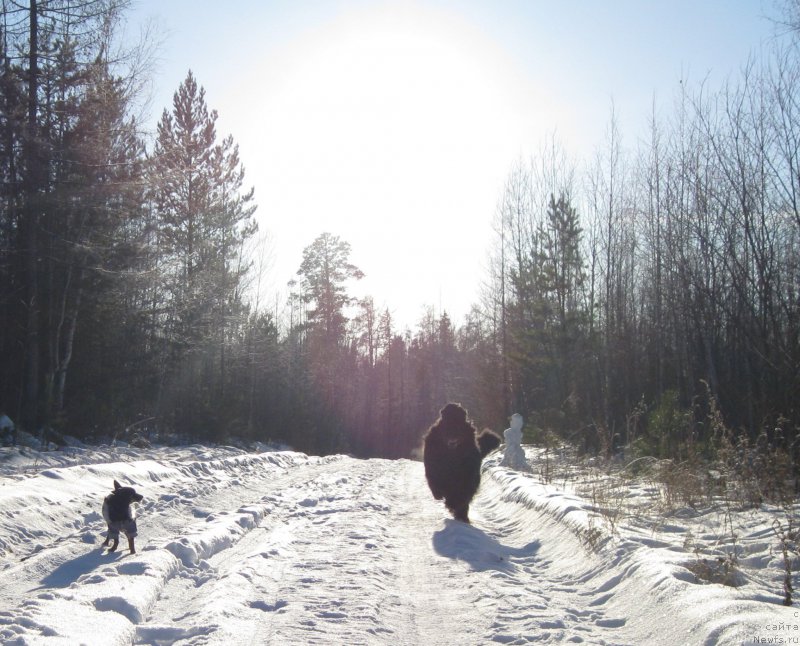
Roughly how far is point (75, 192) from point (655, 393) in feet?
61.7

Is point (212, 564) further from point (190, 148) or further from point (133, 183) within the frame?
point (190, 148)

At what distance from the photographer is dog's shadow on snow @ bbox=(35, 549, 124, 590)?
5758mm

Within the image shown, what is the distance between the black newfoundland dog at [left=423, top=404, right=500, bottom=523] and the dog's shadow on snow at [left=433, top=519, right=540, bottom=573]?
598mm

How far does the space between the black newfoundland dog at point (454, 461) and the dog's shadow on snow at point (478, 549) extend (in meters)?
0.60

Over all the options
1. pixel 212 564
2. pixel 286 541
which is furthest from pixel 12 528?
pixel 286 541

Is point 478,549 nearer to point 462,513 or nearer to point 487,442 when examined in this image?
point 462,513

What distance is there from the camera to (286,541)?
7.67 metres

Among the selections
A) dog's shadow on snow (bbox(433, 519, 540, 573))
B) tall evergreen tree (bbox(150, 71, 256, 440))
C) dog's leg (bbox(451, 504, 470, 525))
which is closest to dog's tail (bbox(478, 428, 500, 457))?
dog's leg (bbox(451, 504, 470, 525))

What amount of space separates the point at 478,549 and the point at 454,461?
2.29 meters

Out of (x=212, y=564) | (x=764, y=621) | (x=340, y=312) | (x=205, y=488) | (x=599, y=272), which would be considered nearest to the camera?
(x=764, y=621)

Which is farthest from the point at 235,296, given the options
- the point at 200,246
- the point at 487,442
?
the point at 487,442

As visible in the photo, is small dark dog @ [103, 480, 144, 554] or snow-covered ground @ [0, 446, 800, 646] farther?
small dark dog @ [103, 480, 144, 554]

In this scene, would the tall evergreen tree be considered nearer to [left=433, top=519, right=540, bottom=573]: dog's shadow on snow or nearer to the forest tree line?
the forest tree line

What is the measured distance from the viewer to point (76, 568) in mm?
6262
